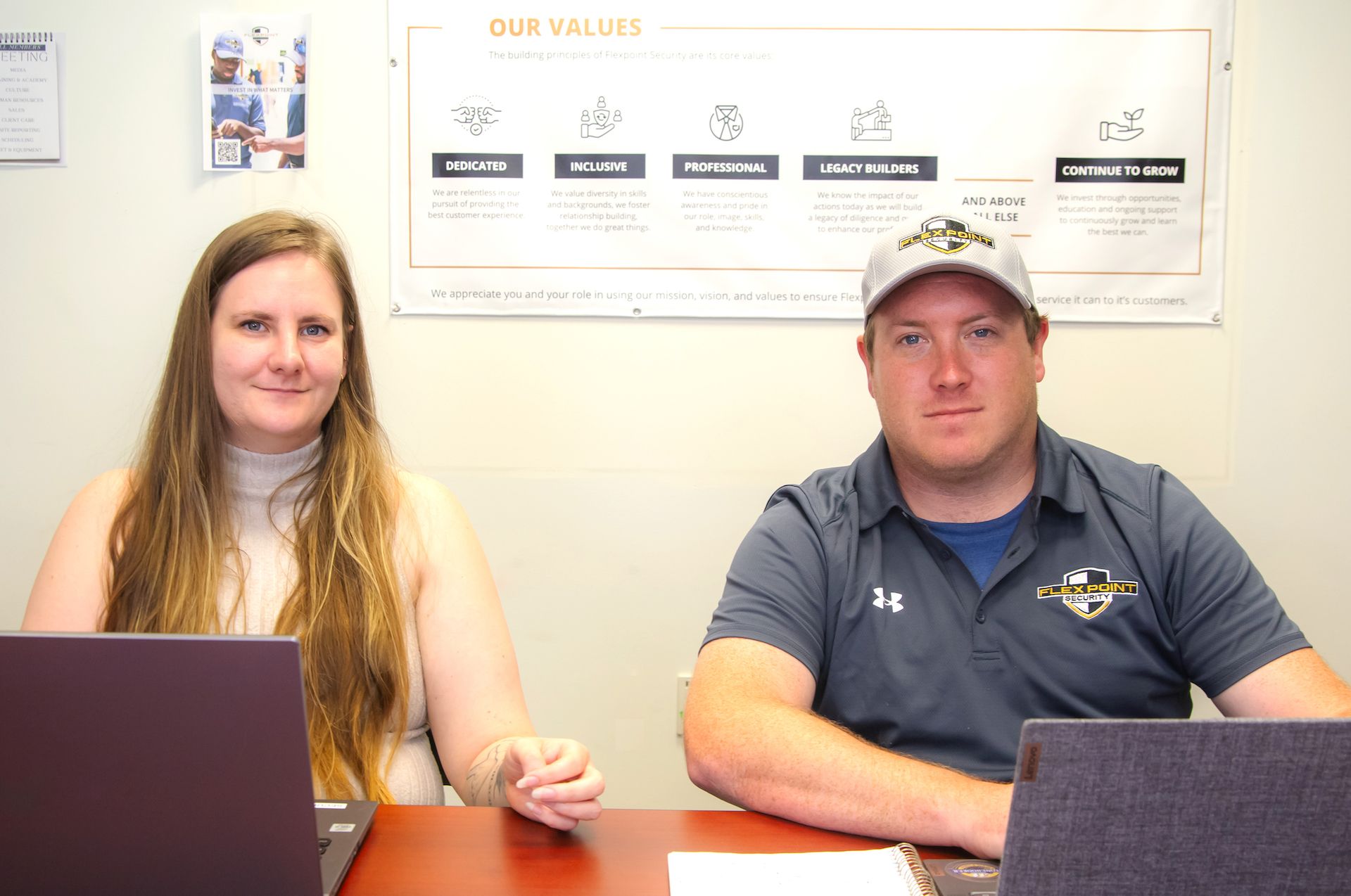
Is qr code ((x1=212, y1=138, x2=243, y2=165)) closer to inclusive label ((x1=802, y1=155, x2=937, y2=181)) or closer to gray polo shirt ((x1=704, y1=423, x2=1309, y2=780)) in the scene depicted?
inclusive label ((x1=802, y1=155, x2=937, y2=181))

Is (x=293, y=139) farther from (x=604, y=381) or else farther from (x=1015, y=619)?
(x=1015, y=619)

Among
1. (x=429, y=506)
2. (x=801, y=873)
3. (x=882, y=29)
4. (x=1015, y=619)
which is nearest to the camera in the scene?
(x=801, y=873)

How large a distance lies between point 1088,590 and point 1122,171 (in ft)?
3.49

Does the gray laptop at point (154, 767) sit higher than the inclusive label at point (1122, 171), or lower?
lower

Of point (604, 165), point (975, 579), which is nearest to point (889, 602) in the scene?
point (975, 579)

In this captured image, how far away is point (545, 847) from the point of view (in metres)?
0.91

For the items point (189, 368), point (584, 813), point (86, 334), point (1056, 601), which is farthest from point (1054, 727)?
point (86, 334)

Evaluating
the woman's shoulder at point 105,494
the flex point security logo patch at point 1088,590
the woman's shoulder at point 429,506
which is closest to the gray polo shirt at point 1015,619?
the flex point security logo patch at point 1088,590

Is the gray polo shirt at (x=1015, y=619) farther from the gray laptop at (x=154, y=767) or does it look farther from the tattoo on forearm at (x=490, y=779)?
the gray laptop at (x=154, y=767)

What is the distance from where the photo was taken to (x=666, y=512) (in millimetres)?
2059

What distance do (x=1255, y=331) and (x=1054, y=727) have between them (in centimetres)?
175

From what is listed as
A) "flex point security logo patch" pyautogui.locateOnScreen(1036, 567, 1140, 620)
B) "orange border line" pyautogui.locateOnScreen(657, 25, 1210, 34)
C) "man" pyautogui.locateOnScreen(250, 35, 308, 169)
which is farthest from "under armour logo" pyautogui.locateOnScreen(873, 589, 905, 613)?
"man" pyautogui.locateOnScreen(250, 35, 308, 169)

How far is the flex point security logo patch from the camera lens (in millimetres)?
1309

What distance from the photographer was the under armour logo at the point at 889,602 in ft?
4.35
